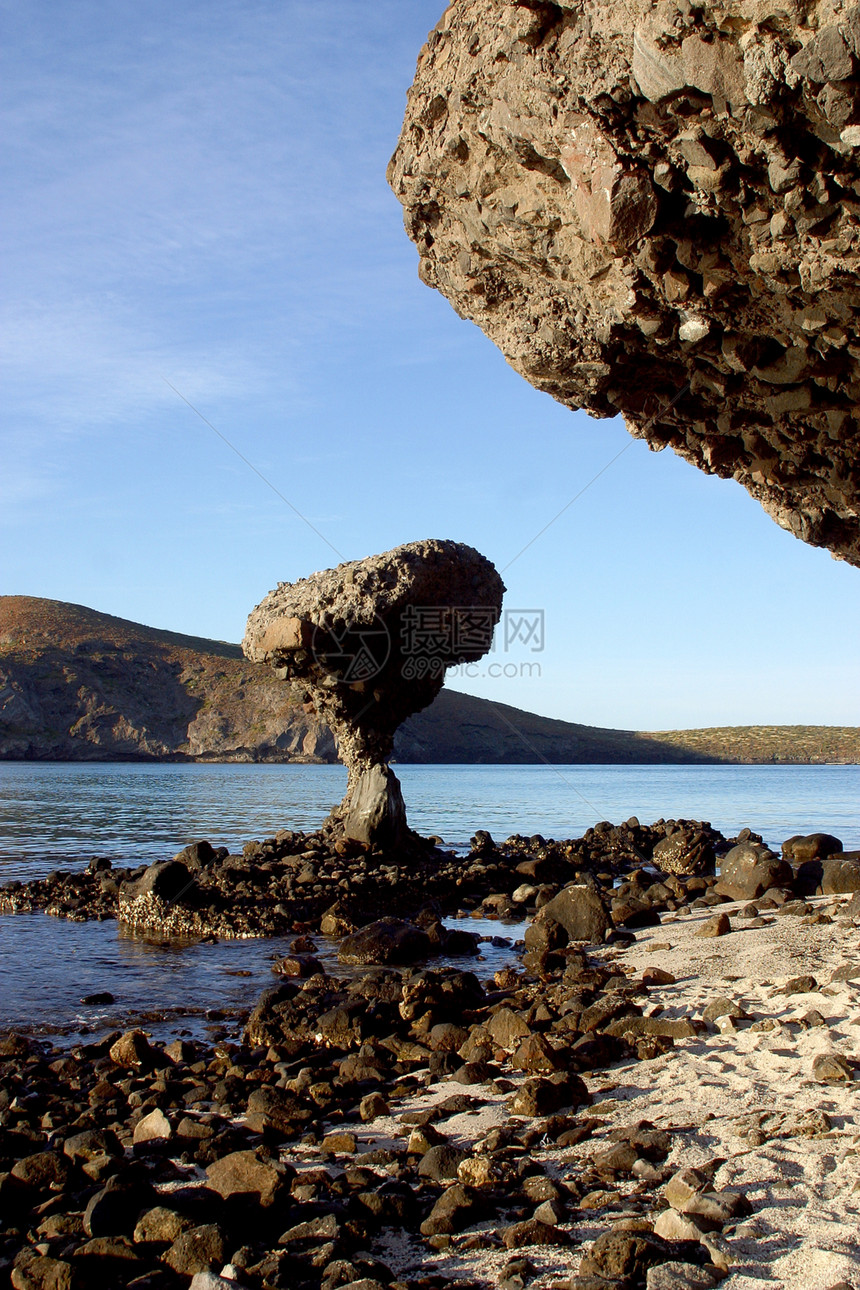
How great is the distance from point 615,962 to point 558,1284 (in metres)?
6.73

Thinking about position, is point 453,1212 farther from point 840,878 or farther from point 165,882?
point 165,882

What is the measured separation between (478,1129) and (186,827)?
28500 mm

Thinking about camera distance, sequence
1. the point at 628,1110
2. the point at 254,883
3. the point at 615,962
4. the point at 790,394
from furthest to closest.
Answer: the point at 254,883 < the point at 615,962 < the point at 790,394 < the point at 628,1110

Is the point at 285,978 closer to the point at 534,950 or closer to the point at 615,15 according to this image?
the point at 534,950

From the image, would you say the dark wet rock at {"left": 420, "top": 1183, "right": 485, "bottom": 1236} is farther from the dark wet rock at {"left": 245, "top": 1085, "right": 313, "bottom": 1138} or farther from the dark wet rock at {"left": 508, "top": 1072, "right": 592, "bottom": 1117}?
the dark wet rock at {"left": 245, "top": 1085, "right": 313, "bottom": 1138}

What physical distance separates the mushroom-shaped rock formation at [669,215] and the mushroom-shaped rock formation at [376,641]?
9.91 meters

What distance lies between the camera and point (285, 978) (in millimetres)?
10875

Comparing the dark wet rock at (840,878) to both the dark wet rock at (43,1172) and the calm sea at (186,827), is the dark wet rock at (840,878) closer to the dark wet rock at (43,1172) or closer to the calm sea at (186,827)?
the calm sea at (186,827)

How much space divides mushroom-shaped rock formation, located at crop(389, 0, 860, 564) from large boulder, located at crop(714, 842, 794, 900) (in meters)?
5.86

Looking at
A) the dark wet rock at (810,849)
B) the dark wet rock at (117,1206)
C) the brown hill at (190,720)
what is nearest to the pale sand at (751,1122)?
the dark wet rock at (117,1206)

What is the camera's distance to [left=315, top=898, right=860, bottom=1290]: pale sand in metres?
4.00

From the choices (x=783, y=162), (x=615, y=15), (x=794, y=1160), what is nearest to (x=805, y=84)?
(x=783, y=162)

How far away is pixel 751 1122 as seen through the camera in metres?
5.28

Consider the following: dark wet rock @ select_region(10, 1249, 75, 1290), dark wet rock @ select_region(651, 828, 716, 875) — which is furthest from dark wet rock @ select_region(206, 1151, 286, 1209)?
dark wet rock @ select_region(651, 828, 716, 875)
